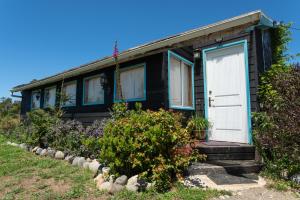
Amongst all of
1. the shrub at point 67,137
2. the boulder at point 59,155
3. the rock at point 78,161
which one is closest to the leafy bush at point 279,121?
the rock at point 78,161

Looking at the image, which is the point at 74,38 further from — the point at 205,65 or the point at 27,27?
the point at 205,65

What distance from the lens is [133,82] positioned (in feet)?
22.9

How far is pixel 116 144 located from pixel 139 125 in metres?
0.49

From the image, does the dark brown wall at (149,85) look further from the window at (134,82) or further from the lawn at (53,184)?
the lawn at (53,184)

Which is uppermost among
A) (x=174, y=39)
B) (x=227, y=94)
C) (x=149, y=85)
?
(x=174, y=39)

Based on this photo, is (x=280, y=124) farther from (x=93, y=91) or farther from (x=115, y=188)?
(x=93, y=91)

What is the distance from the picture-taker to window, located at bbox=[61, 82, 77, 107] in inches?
362

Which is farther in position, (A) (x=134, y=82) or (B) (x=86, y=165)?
(A) (x=134, y=82)

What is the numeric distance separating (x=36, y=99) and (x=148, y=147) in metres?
10.9

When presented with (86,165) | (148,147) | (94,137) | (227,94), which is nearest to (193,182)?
(148,147)

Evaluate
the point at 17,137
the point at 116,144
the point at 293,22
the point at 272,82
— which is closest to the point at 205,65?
the point at 272,82

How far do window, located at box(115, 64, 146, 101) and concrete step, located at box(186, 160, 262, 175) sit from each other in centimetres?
286

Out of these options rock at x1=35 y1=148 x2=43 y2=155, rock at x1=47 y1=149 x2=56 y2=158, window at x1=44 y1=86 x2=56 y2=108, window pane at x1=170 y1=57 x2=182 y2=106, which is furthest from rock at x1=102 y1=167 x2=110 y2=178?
window at x1=44 y1=86 x2=56 y2=108

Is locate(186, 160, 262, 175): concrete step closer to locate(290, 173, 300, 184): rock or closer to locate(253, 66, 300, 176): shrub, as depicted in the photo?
locate(253, 66, 300, 176): shrub
